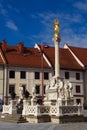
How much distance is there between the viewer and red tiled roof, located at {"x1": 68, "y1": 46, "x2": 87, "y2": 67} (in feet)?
170

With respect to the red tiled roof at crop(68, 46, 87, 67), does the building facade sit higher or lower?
lower

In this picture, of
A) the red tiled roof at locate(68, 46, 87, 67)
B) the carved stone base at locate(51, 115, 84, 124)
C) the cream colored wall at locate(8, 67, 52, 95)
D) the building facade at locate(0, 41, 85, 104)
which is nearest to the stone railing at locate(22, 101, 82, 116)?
the carved stone base at locate(51, 115, 84, 124)

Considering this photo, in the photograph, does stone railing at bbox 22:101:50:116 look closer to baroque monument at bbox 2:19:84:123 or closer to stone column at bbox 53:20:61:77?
baroque monument at bbox 2:19:84:123

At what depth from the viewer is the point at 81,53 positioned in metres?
54.7

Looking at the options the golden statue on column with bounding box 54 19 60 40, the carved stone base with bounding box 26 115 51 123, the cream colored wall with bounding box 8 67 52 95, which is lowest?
the carved stone base with bounding box 26 115 51 123

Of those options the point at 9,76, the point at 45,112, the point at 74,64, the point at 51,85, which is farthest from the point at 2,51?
the point at 45,112

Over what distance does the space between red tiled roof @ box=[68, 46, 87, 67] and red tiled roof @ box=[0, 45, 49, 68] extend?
23.8 feet

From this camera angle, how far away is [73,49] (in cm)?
5503

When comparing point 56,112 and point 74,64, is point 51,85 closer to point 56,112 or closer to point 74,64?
point 56,112

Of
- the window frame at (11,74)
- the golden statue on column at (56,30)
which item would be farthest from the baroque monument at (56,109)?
the window frame at (11,74)

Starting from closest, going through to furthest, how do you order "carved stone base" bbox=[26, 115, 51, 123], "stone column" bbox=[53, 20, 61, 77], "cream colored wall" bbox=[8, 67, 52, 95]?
"carved stone base" bbox=[26, 115, 51, 123] → "stone column" bbox=[53, 20, 61, 77] → "cream colored wall" bbox=[8, 67, 52, 95]

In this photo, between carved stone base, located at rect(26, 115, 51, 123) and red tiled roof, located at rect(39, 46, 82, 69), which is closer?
carved stone base, located at rect(26, 115, 51, 123)

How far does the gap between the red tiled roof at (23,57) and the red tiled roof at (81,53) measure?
7.25 meters

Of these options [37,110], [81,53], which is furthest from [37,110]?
[81,53]
